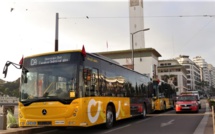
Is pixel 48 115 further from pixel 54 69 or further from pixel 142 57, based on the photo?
pixel 142 57

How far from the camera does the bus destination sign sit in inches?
480

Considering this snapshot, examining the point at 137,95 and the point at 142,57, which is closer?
the point at 137,95

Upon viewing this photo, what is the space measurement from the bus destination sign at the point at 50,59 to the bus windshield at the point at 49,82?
172 millimetres

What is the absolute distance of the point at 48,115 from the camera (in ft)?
38.6

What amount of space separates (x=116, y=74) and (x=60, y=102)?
17.0ft

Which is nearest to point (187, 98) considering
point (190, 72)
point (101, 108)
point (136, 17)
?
point (101, 108)

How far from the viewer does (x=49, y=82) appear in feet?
38.8

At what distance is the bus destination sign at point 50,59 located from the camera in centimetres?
1219

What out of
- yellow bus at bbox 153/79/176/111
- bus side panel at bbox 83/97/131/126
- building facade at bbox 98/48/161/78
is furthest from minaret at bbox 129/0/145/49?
bus side panel at bbox 83/97/131/126

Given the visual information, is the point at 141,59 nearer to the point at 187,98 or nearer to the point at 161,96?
the point at 161,96

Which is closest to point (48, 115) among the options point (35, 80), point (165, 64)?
point (35, 80)

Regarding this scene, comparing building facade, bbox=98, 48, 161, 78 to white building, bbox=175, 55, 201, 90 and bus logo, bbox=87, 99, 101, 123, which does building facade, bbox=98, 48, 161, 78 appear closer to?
white building, bbox=175, 55, 201, 90

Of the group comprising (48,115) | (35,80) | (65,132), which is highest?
(35,80)

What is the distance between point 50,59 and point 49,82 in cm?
104
